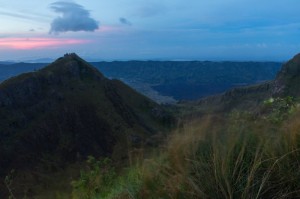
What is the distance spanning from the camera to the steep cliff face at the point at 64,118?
3305 inches

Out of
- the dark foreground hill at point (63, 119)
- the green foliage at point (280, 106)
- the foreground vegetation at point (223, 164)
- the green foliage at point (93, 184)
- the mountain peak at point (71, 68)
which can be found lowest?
the dark foreground hill at point (63, 119)

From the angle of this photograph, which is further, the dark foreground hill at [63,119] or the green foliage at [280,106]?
the dark foreground hill at [63,119]

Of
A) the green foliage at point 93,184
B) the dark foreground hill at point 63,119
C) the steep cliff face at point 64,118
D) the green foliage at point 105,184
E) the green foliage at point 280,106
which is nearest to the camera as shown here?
the green foliage at point 105,184

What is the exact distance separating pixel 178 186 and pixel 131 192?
28.9 inches

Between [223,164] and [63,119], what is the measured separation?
91.3 metres

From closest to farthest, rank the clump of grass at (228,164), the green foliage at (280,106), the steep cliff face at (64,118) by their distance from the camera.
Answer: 1. the clump of grass at (228,164)
2. the green foliage at (280,106)
3. the steep cliff face at (64,118)

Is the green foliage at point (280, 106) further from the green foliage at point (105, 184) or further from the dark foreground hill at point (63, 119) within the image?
the dark foreground hill at point (63, 119)

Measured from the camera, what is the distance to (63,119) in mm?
93438

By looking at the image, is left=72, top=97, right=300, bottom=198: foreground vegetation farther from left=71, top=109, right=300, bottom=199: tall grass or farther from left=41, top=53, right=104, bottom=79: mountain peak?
left=41, top=53, right=104, bottom=79: mountain peak

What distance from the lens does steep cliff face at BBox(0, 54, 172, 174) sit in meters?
83.9

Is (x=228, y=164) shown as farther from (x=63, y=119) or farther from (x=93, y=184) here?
(x=63, y=119)

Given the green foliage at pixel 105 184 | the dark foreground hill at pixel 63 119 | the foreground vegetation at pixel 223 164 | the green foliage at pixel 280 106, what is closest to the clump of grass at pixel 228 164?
the foreground vegetation at pixel 223 164

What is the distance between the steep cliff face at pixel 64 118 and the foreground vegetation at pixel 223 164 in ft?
237

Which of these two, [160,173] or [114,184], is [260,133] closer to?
[160,173]
